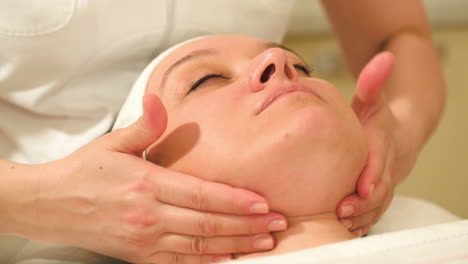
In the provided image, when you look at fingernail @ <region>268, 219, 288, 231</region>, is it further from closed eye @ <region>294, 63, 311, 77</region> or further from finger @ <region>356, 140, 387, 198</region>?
closed eye @ <region>294, 63, 311, 77</region>

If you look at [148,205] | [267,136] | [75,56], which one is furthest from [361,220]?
[75,56]

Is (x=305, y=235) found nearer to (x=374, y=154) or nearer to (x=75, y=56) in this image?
(x=374, y=154)

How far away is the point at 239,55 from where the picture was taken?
0.86 metres

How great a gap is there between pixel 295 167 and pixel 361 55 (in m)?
0.77

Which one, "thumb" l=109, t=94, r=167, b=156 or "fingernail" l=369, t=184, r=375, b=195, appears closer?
"thumb" l=109, t=94, r=167, b=156

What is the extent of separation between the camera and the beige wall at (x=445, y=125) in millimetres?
1816

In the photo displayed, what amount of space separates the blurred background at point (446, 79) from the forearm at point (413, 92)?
55 centimetres

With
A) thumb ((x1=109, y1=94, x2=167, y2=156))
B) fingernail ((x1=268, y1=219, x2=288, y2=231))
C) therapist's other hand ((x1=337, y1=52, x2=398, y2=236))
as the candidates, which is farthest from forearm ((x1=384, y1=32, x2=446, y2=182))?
thumb ((x1=109, y1=94, x2=167, y2=156))

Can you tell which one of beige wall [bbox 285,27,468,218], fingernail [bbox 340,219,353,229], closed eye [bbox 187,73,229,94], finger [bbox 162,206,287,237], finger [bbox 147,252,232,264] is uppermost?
beige wall [bbox 285,27,468,218]

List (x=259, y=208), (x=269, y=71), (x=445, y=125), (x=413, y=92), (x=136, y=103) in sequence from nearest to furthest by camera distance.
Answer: (x=259, y=208) → (x=269, y=71) → (x=136, y=103) → (x=413, y=92) → (x=445, y=125)

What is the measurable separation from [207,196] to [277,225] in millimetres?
110

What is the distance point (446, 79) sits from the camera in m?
2.00

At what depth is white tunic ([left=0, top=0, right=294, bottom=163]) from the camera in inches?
34.2

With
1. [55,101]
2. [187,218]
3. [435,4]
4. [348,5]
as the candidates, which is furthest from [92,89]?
[435,4]
